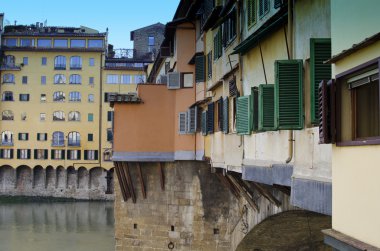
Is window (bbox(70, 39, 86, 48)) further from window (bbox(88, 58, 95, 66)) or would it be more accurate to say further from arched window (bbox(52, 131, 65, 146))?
arched window (bbox(52, 131, 65, 146))

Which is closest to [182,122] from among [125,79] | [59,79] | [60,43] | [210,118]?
[210,118]

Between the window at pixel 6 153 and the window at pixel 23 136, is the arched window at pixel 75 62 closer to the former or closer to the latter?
the window at pixel 23 136

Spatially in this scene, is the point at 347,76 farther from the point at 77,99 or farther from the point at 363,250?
the point at 77,99

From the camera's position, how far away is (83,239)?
39094mm

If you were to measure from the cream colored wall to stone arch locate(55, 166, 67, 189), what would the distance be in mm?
801

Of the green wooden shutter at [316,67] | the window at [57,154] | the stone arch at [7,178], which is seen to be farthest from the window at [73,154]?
the green wooden shutter at [316,67]

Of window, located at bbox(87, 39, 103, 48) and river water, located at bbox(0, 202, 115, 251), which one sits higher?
window, located at bbox(87, 39, 103, 48)

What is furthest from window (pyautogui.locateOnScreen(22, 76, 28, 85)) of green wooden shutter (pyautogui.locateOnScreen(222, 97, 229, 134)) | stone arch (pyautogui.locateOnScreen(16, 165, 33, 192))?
green wooden shutter (pyautogui.locateOnScreen(222, 97, 229, 134))

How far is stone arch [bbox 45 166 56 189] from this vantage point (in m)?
60.8

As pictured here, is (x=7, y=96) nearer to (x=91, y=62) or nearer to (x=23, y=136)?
(x=23, y=136)

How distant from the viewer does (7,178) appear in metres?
60.9

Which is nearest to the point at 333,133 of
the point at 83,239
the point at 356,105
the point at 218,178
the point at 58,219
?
the point at 356,105

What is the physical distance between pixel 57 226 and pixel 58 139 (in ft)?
60.3

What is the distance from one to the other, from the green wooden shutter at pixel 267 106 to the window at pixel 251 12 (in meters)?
2.52
